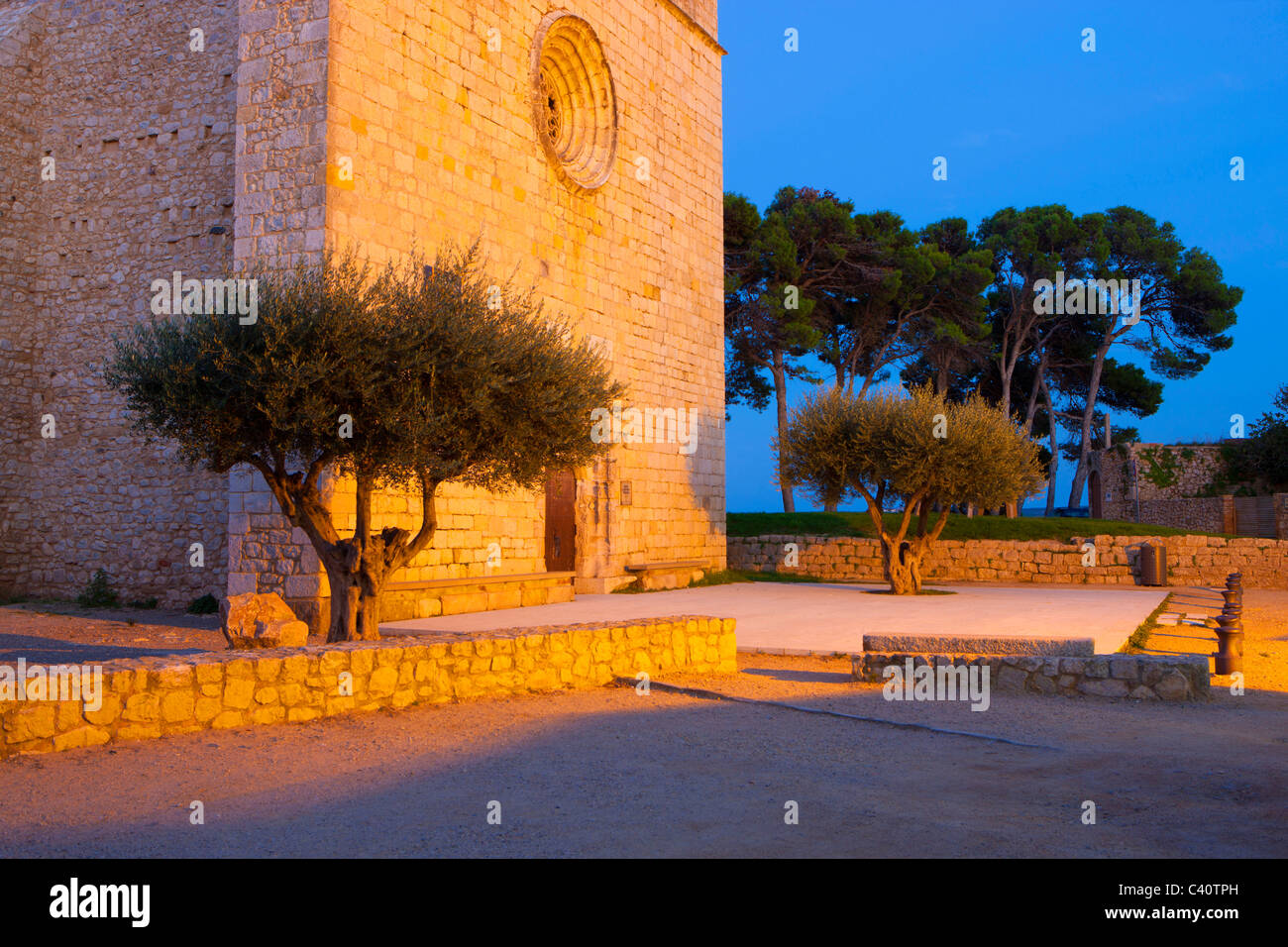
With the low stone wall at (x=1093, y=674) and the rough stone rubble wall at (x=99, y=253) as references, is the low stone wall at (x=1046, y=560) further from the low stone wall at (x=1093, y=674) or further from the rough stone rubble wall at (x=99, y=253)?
the rough stone rubble wall at (x=99, y=253)

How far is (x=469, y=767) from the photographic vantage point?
186 inches

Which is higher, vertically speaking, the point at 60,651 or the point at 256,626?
the point at 256,626

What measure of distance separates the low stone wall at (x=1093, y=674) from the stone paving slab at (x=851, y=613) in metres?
0.38

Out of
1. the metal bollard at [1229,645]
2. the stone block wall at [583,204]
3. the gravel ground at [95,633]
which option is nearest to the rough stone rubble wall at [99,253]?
the gravel ground at [95,633]

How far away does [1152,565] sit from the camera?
17.1m

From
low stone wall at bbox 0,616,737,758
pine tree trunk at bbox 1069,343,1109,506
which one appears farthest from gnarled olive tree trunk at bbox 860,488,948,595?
pine tree trunk at bbox 1069,343,1109,506

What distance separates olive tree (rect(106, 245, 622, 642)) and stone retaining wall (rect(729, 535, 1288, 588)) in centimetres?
1174

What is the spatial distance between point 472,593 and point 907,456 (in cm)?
666

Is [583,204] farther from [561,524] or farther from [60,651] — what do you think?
[60,651]

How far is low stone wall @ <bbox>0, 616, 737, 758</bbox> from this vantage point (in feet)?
15.9

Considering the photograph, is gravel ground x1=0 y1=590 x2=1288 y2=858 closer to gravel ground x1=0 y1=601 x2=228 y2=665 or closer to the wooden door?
gravel ground x1=0 y1=601 x2=228 y2=665

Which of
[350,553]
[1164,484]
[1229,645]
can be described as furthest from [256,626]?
[1164,484]

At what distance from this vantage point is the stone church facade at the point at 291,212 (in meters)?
9.90
